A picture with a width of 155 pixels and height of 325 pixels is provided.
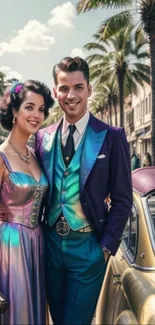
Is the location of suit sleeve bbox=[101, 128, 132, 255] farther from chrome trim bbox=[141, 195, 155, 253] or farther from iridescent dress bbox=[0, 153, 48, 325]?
iridescent dress bbox=[0, 153, 48, 325]

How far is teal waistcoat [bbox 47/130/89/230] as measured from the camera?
2512mm

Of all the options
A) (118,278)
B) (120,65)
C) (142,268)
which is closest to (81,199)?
(142,268)

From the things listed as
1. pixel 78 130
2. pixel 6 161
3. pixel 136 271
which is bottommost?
pixel 136 271

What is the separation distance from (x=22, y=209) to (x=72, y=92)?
2.44ft

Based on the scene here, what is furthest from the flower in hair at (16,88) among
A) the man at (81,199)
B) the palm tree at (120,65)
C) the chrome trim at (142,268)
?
the palm tree at (120,65)

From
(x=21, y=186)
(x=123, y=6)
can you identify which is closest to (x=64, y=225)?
(x=21, y=186)

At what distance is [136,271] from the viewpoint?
259 cm

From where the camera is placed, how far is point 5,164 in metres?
2.46

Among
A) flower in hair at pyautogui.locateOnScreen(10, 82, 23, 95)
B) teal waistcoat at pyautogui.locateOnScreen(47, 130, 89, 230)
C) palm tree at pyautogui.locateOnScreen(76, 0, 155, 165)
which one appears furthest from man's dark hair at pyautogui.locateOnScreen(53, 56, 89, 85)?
palm tree at pyautogui.locateOnScreen(76, 0, 155, 165)

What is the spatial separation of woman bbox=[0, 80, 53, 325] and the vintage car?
0.52 metres

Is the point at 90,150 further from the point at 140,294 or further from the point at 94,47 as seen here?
the point at 94,47

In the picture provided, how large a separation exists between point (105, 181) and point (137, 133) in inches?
1701

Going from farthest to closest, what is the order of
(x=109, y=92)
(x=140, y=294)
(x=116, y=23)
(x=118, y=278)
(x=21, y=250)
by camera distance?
(x=109, y=92) < (x=116, y=23) < (x=118, y=278) < (x=21, y=250) < (x=140, y=294)

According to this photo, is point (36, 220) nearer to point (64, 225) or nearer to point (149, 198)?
point (64, 225)
